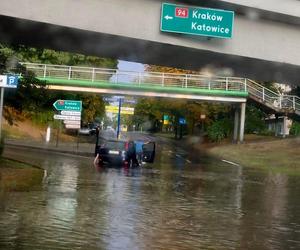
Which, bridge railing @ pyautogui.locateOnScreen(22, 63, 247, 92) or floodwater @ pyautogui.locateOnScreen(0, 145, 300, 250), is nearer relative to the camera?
floodwater @ pyautogui.locateOnScreen(0, 145, 300, 250)

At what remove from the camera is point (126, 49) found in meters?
12.6

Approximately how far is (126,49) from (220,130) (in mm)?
44594

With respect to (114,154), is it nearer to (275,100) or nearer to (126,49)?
(126,49)

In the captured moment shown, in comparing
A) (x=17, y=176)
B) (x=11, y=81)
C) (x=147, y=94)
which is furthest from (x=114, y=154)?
(x=147, y=94)

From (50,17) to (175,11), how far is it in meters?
2.42

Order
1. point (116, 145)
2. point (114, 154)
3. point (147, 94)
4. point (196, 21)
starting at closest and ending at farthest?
point (196, 21)
point (114, 154)
point (116, 145)
point (147, 94)

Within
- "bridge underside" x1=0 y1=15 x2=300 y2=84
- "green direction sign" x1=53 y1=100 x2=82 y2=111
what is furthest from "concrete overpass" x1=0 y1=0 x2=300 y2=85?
"green direction sign" x1=53 y1=100 x2=82 y2=111

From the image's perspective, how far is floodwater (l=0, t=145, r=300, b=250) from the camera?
938 cm

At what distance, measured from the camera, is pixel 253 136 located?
177 feet

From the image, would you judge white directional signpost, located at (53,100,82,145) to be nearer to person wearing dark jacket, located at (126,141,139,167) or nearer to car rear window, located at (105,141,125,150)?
person wearing dark jacket, located at (126,141,139,167)

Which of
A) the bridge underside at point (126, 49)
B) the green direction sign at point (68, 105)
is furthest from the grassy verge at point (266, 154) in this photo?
the bridge underside at point (126, 49)

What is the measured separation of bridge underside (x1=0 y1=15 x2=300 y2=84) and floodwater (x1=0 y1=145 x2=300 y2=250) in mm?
3256

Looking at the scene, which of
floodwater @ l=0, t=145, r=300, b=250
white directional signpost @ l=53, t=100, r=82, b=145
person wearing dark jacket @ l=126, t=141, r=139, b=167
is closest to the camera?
floodwater @ l=0, t=145, r=300, b=250

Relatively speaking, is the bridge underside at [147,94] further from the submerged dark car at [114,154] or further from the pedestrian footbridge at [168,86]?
the submerged dark car at [114,154]
